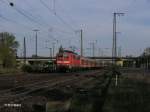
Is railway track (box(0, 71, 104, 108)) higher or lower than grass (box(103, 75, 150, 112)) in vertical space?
lower

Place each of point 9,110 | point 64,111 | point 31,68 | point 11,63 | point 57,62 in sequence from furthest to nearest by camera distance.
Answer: point 11,63 < point 31,68 < point 57,62 < point 64,111 < point 9,110

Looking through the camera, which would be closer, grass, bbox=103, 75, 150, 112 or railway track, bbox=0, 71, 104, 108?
grass, bbox=103, 75, 150, 112

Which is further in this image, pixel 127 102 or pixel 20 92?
pixel 20 92

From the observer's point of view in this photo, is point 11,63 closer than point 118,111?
No

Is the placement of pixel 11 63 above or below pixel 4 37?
below

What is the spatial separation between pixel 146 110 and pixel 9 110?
5471 millimetres

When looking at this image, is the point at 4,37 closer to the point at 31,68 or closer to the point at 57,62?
the point at 31,68

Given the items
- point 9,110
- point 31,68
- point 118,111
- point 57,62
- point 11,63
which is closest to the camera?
point 9,110

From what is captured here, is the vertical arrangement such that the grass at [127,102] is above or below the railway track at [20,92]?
above

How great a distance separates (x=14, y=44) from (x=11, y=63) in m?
30.5

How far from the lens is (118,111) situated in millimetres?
15109

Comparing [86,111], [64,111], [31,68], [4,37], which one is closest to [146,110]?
[86,111]

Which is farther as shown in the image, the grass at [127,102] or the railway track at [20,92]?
the railway track at [20,92]

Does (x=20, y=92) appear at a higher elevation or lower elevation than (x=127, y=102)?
lower
